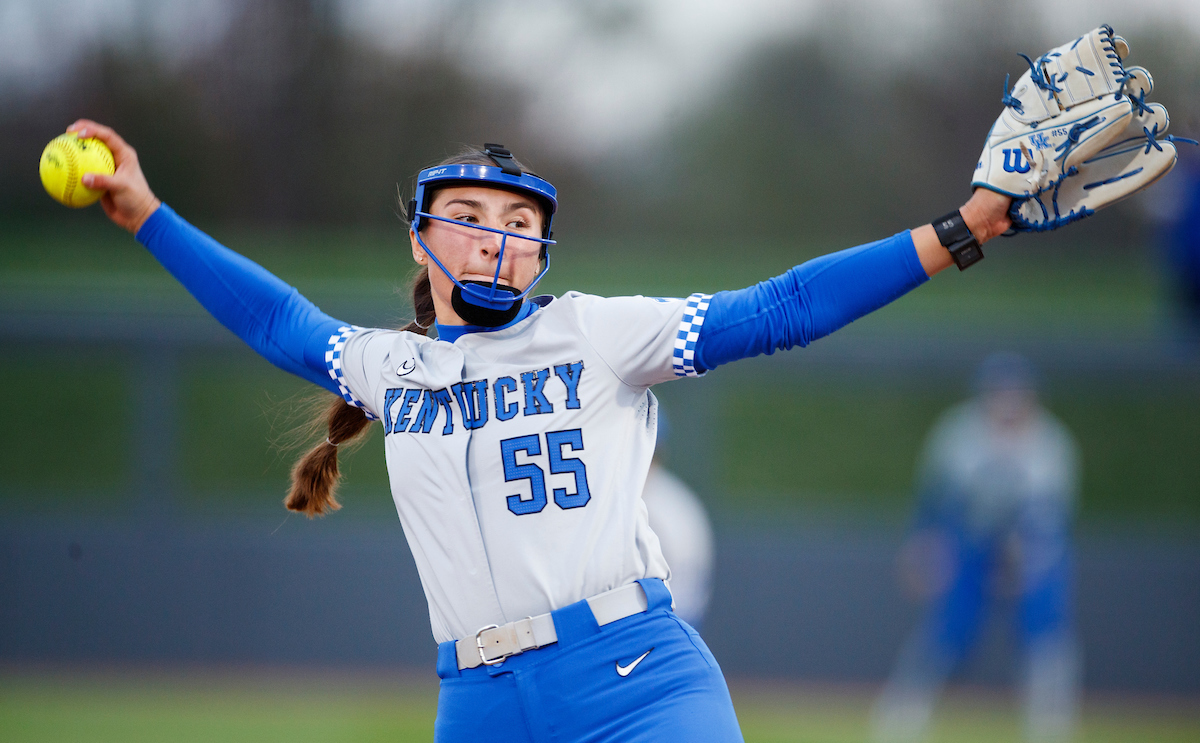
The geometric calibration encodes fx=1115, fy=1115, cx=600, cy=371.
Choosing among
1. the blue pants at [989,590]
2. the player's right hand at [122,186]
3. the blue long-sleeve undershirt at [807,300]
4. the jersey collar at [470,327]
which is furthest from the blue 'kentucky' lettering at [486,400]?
the blue pants at [989,590]

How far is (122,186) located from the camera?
9.30 ft

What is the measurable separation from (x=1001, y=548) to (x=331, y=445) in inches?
240

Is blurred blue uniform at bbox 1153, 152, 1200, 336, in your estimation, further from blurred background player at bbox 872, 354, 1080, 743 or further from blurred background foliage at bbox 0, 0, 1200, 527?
blurred background foliage at bbox 0, 0, 1200, 527

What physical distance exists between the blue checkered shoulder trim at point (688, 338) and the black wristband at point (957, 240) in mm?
491

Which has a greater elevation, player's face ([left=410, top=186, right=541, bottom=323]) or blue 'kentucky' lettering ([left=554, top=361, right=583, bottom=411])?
player's face ([left=410, top=186, right=541, bottom=323])

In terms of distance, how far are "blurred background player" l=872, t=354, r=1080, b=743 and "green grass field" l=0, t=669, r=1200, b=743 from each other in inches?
12.1

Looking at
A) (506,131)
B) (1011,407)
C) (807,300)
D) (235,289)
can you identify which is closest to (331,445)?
(235,289)

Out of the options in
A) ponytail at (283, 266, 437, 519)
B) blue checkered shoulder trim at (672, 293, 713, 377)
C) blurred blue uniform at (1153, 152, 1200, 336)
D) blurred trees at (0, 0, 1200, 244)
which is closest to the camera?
blue checkered shoulder trim at (672, 293, 713, 377)

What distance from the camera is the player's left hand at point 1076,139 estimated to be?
222 centimetres

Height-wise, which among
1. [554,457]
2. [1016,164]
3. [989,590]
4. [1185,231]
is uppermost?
[1185,231]

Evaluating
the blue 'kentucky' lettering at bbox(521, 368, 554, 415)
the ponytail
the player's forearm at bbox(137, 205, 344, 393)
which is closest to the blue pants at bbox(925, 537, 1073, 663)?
the ponytail

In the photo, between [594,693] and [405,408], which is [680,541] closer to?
[405,408]

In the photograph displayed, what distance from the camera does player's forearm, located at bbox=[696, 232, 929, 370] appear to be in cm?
220

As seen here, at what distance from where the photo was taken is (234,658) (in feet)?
28.9
